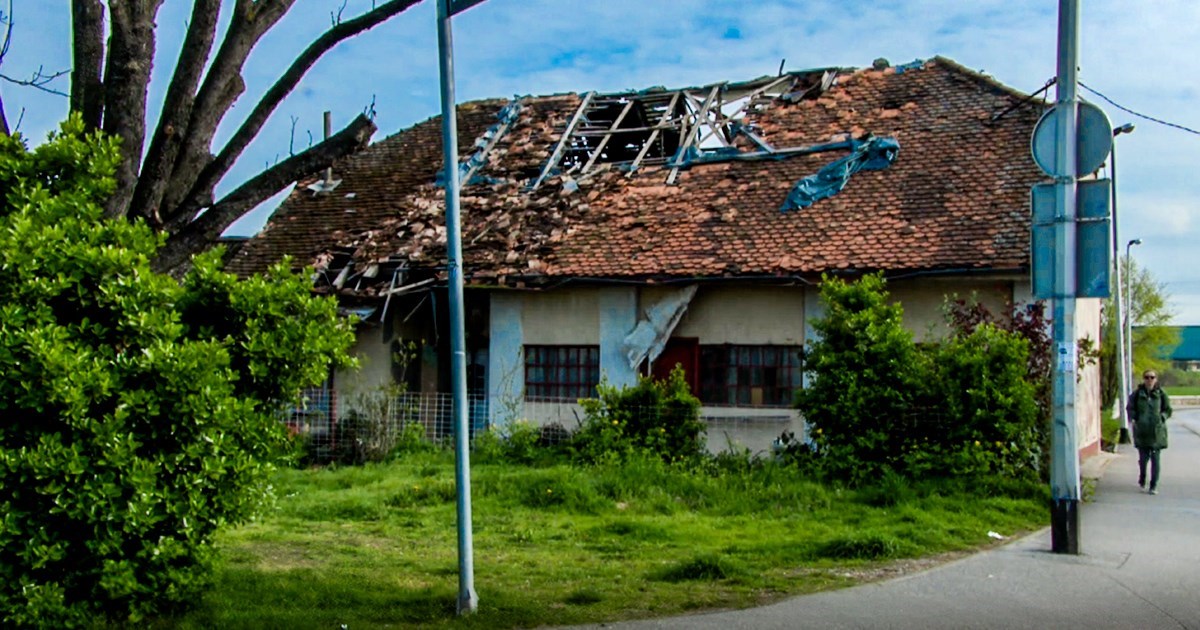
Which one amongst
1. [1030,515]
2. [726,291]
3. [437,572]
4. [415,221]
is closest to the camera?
[437,572]

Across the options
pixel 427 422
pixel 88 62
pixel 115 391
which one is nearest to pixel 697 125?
pixel 427 422

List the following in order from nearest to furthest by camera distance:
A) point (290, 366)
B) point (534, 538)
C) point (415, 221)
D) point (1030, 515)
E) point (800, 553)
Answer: point (290, 366)
point (800, 553)
point (534, 538)
point (1030, 515)
point (415, 221)

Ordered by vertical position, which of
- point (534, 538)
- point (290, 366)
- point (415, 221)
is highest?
point (415, 221)

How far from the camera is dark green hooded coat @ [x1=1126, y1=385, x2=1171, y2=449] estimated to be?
14.5 metres

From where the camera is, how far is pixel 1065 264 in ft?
32.7

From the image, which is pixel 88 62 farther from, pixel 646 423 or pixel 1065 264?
pixel 646 423

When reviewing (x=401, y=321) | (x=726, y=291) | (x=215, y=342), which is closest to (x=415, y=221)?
(x=401, y=321)

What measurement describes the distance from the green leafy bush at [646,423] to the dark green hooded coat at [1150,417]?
5.54 m

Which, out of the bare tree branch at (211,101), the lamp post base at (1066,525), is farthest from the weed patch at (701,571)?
the bare tree branch at (211,101)

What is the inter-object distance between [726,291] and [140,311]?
37.4 feet

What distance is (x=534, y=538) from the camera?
35.5 feet

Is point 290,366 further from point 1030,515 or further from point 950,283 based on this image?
point 950,283

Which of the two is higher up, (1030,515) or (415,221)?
(415,221)

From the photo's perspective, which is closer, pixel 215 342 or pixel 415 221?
pixel 215 342
